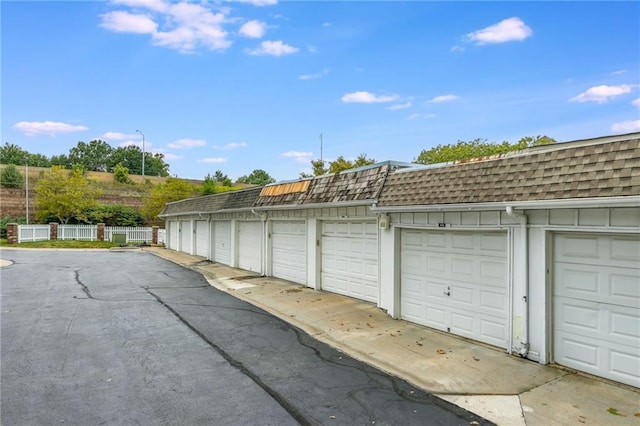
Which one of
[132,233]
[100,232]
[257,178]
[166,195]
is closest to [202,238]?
[166,195]

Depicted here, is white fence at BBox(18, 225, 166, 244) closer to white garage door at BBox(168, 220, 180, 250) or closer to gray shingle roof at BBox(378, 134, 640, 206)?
white garage door at BBox(168, 220, 180, 250)

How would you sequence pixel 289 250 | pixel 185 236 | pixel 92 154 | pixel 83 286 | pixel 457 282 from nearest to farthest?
pixel 457 282
pixel 83 286
pixel 289 250
pixel 185 236
pixel 92 154

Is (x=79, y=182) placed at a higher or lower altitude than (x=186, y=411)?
higher

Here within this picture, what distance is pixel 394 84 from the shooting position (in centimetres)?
2195

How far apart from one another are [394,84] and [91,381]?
20.8m

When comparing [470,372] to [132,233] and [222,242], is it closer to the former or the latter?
[222,242]

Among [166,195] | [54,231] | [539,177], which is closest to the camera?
[539,177]

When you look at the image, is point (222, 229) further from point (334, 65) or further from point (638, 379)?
point (638, 379)

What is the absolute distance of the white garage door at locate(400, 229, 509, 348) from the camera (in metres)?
6.56

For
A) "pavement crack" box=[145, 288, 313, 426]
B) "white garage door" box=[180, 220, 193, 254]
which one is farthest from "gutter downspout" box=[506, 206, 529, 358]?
"white garage door" box=[180, 220, 193, 254]

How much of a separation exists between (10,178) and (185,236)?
34473 millimetres

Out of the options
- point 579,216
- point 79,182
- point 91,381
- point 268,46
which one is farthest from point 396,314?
point 79,182

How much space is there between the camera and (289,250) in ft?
44.0

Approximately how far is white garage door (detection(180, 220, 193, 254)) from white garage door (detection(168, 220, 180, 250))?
90cm
